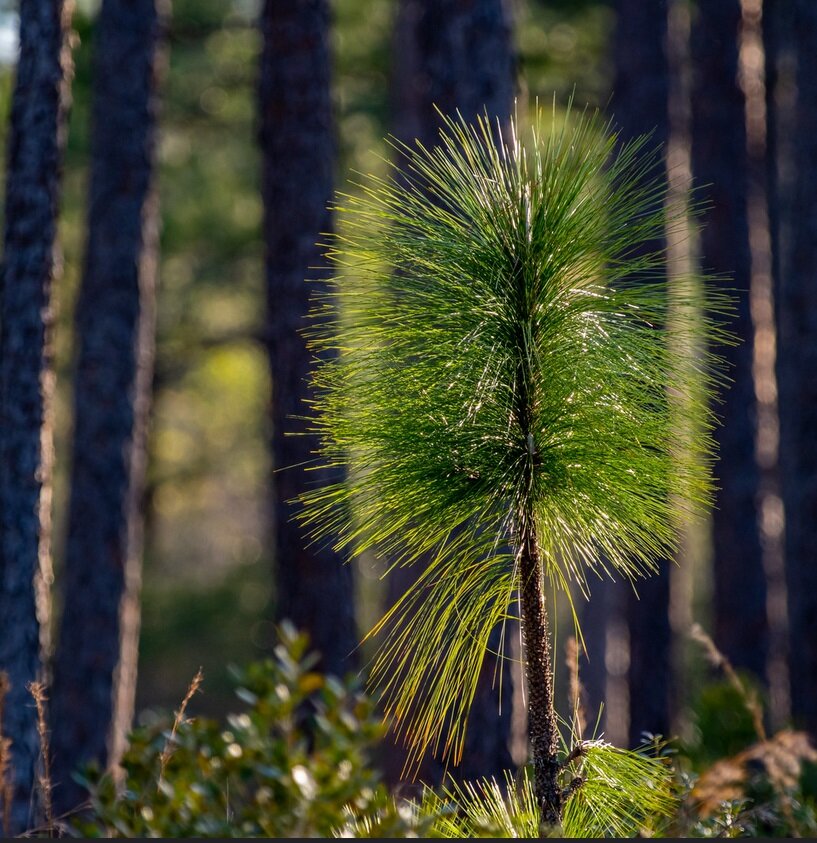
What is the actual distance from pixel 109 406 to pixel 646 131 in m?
6.95

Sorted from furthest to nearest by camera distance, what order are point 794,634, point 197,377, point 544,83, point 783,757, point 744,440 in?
1. point 197,377
2. point 544,83
3. point 744,440
4. point 794,634
5. point 783,757

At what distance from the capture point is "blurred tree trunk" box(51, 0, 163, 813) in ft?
25.3

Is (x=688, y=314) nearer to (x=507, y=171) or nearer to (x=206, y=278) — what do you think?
(x=507, y=171)

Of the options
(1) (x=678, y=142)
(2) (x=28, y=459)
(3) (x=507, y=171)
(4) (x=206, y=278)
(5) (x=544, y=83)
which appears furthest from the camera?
(4) (x=206, y=278)

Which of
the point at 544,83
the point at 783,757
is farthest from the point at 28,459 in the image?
the point at 544,83

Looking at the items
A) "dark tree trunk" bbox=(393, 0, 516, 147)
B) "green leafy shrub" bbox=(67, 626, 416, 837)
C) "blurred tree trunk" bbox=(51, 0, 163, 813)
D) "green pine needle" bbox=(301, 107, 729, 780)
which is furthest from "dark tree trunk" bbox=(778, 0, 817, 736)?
"green leafy shrub" bbox=(67, 626, 416, 837)

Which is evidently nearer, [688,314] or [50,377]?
[688,314]

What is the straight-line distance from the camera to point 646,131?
1154 centimetres

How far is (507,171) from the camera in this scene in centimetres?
340

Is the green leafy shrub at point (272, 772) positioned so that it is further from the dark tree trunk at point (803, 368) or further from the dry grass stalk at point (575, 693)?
the dark tree trunk at point (803, 368)

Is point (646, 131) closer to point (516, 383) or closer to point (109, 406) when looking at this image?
point (109, 406)

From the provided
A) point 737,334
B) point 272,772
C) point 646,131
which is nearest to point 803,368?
point 737,334

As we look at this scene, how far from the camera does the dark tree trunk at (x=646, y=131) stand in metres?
11.3

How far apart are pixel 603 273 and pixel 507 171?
493mm
